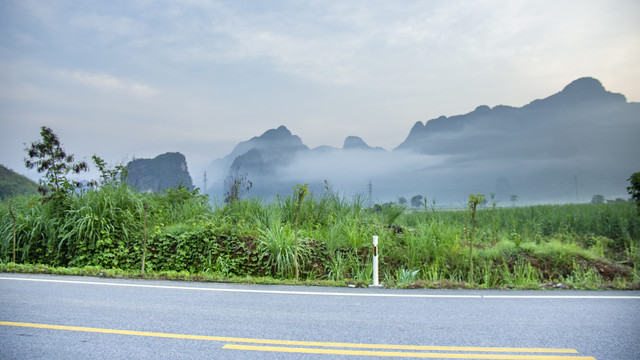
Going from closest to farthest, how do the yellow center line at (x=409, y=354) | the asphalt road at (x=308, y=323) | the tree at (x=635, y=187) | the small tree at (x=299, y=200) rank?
the yellow center line at (x=409, y=354) → the asphalt road at (x=308, y=323) → the small tree at (x=299, y=200) → the tree at (x=635, y=187)

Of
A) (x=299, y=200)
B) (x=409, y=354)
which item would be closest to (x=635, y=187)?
(x=299, y=200)

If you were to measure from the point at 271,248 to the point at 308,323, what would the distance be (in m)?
4.09

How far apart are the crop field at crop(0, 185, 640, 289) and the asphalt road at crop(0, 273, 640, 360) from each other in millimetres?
1364

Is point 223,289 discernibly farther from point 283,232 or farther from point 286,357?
point 286,357

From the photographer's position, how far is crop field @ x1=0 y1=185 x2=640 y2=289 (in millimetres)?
9414

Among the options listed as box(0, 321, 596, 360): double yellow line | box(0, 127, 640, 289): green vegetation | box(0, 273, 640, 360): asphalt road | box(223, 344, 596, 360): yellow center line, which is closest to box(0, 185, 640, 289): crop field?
box(0, 127, 640, 289): green vegetation

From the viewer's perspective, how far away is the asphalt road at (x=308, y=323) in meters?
4.50

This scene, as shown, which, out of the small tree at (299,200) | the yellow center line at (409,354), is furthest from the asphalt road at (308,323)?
the small tree at (299,200)

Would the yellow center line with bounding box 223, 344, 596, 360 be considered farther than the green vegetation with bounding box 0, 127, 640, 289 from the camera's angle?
No

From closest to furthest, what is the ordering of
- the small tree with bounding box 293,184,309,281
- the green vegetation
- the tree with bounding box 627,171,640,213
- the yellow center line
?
the yellow center line < the small tree with bounding box 293,184,309,281 < the green vegetation < the tree with bounding box 627,171,640,213

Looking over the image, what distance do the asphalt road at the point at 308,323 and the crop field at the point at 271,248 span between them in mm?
1364

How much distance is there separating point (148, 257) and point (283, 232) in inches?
132

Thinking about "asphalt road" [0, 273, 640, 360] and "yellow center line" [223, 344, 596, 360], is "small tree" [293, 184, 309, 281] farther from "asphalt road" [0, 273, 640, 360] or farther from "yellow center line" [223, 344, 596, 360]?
"yellow center line" [223, 344, 596, 360]

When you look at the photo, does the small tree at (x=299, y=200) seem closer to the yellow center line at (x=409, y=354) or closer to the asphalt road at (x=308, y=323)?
the asphalt road at (x=308, y=323)
